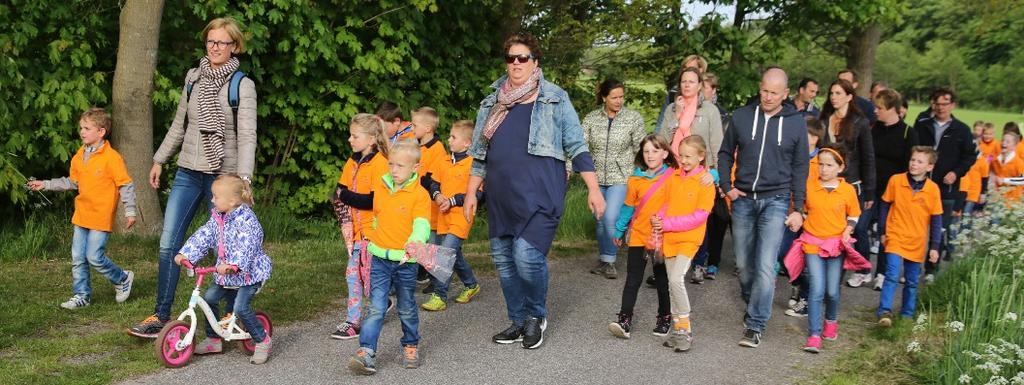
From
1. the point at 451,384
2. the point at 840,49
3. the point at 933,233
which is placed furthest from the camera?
the point at 840,49

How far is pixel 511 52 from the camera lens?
6.25 metres

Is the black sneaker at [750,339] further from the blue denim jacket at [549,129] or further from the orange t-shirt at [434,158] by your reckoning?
the orange t-shirt at [434,158]

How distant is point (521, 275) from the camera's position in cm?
640

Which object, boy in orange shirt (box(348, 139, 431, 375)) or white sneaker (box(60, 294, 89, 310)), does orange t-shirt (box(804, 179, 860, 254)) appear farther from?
white sneaker (box(60, 294, 89, 310))

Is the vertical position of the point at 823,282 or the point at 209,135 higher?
the point at 209,135

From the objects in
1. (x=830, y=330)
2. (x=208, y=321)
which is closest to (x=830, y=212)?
(x=830, y=330)

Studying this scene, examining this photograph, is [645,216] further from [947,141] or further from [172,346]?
[947,141]

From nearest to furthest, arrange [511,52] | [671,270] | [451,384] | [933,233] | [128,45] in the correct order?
[451,384]
[511,52]
[671,270]
[933,233]
[128,45]

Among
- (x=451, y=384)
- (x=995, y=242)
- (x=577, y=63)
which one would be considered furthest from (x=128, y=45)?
(x=995, y=242)

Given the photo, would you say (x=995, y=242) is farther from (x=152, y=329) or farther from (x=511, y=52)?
(x=152, y=329)

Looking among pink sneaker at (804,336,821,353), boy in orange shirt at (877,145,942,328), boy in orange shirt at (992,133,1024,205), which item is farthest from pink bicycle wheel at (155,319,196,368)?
boy in orange shirt at (992,133,1024,205)

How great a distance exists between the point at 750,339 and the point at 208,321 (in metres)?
3.47

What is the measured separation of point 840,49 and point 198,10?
1404cm

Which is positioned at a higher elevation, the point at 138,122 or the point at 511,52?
the point at 511,52
